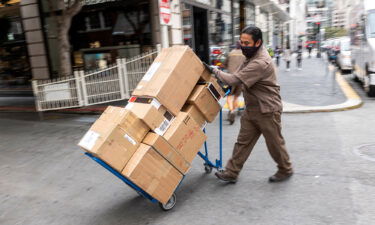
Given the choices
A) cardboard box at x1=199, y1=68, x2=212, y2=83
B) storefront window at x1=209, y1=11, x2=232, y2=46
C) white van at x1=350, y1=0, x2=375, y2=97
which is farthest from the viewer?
storefront window at x1=209, y1=11, x2=232, y2=46

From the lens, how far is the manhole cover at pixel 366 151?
14.5 feet

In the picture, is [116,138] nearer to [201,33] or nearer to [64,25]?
[64,25]

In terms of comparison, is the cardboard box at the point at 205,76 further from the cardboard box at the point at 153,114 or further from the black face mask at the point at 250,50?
the cardboard box at the point at 153,114

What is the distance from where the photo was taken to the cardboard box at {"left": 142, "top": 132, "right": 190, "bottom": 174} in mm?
3156

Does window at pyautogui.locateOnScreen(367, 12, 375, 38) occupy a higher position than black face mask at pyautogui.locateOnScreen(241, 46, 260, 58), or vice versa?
window at pyautogui.locateOnScreen(367, 12, 375, 38)

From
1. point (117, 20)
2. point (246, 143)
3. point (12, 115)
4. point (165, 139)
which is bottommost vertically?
point (12, 115)

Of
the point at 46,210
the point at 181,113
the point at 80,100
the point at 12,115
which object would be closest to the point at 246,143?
the point at 181,113

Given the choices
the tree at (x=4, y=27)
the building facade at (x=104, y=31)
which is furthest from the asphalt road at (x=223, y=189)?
the tree at (x=4, y=27)

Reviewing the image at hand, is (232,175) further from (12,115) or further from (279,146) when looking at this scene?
(12,115)

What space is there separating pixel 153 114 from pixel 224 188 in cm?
135

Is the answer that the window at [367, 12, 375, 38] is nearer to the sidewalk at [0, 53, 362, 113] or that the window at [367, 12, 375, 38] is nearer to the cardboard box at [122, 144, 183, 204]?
the sidewalk at [0, 53, 362, 113]

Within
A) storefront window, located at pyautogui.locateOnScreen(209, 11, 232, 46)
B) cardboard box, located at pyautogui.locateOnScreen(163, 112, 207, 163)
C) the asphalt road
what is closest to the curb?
the asphalt road

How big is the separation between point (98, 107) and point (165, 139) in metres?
6.47

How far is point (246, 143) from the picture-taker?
12.4 feet
